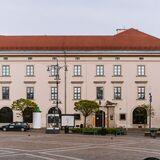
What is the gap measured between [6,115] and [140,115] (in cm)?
1695

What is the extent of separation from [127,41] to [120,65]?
4.26 meters

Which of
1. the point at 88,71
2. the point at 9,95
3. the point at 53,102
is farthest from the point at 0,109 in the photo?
the point at 88,71

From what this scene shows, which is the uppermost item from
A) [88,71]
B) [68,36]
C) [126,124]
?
[68,36]

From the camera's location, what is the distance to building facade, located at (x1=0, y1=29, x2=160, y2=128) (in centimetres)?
7731

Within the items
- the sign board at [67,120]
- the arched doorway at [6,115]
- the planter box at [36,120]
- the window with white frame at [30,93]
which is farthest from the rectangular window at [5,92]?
the sign board at [67,120]

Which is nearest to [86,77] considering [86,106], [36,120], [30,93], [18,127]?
[86,106]

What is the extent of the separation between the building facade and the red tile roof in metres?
0.13

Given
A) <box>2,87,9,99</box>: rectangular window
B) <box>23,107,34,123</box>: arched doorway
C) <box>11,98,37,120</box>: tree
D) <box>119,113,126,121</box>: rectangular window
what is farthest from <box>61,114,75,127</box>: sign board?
<box>2,87,9,99</box>: rectangular window

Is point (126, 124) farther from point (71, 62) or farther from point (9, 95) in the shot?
point (9, 95)

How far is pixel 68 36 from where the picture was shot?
276ft

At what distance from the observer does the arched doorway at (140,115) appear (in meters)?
76.4

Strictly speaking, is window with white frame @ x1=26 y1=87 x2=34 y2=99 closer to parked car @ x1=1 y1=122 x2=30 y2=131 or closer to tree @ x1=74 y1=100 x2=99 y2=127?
tree @ x1=74 y1=100 x2=99 y2=127

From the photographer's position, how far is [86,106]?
7250 cm

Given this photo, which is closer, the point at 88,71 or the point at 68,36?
the point at 88,71
